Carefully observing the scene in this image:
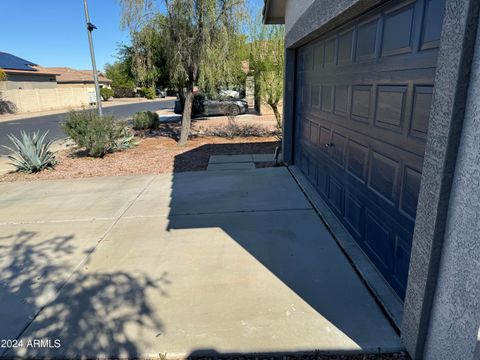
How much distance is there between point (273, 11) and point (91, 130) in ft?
18.0

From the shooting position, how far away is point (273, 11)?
7953mm

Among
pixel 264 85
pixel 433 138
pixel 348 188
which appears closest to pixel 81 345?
pixel 433 138

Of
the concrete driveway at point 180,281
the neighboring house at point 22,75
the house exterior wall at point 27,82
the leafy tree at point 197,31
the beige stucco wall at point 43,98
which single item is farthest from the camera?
the neighboring house at point 22,75

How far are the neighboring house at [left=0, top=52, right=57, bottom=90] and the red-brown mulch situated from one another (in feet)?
107

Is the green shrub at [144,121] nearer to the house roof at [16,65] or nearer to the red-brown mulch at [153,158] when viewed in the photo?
the red-brown mulch at [153,158]

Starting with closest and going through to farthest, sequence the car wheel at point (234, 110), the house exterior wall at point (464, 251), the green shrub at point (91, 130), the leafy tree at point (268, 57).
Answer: the house exterior wall at point (464, 251), the green shrub at point (91, 130), the leafy tree at point (268, 57), the car wheel at point (234, 110)

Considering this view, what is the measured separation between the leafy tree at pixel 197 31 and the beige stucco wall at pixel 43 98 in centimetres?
2710

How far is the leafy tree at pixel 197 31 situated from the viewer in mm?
9578

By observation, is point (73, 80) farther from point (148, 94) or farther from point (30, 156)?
point (30, 156)

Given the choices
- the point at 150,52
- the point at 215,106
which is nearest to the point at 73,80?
the point at 215,106

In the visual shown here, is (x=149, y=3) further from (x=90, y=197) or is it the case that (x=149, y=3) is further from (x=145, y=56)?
(x=90, y=197)

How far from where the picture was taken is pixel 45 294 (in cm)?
318

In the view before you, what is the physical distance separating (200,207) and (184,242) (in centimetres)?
118

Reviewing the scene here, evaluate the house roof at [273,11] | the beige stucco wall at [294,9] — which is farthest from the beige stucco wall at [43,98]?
the beige stucco wall at [294,9]
